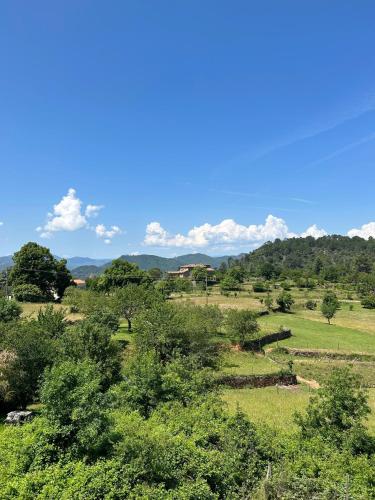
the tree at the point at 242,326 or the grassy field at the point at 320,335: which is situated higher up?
the tree at the point at 242,326

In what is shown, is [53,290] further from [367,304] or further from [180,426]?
[367,304]

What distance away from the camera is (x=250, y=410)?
2819cm

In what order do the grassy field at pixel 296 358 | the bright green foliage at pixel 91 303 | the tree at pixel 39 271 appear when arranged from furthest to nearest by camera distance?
the tree at pixel 39 271 → the bright green foliage at pixel 91 303 → the grassy field at pixel 296 358

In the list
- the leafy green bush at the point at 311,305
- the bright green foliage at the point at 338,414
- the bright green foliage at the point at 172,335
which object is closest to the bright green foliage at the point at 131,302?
the bright green foliage at the point at 172,335

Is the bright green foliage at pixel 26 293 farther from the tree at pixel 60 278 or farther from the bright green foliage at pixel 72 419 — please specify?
the bright green foliage at pixel 72 419

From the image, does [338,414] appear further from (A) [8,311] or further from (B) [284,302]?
(B) [284,302]

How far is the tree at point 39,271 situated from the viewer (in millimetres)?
78875

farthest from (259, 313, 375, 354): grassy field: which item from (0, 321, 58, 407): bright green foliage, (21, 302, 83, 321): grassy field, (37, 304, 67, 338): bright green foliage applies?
(0, 321, 58, 407): bright green foliage

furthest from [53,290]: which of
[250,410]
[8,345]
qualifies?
[250,410]

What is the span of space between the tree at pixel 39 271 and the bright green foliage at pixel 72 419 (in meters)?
65.0

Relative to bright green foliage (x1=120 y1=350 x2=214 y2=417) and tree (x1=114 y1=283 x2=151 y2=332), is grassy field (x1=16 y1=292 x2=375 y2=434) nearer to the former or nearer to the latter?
tree (x1=114 y1=283 x2=151 y2=332)

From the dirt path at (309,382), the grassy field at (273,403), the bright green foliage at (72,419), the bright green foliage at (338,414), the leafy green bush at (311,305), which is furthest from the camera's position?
the leafy green bush at (311,305)

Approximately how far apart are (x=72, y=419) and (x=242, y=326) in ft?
125

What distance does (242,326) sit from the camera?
51281 mm
